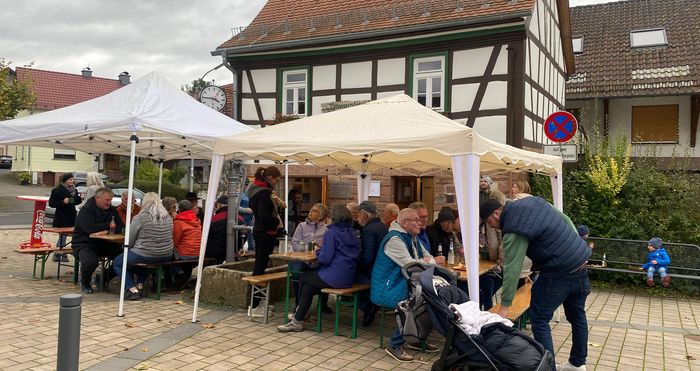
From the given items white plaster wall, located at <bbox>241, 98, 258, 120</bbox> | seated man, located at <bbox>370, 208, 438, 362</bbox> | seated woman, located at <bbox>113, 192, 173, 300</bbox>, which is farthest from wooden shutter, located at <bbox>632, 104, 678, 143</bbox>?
seated woman, located at <bbox>113, 192, 173, 300</bbox>

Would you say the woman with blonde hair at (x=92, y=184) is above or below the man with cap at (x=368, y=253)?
above

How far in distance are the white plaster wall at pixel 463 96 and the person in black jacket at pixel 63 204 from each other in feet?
26.6

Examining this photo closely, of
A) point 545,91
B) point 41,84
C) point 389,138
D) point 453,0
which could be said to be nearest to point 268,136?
point 389,138

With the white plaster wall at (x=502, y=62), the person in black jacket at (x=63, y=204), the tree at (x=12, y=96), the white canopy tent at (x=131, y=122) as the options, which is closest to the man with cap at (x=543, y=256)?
the white canopy tent at (x=131, y=122)

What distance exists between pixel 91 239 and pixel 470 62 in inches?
346

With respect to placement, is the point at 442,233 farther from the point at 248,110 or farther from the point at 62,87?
the point at 62,87

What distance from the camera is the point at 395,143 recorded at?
5.18m

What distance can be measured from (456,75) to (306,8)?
19.0ft

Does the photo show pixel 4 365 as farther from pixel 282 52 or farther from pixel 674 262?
pixel 282 52

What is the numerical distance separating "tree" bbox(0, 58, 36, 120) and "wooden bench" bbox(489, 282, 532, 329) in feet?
70.5

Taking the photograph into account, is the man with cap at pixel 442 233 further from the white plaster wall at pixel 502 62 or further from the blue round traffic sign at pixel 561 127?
the white plaster wall at pixel 502 62

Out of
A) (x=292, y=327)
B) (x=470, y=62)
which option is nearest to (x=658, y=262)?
(x=470, y=62)

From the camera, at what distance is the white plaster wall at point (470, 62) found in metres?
12.4

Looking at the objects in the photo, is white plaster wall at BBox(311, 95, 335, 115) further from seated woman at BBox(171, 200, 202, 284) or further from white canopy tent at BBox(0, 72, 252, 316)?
seated woman at BBox(171, 200, 202, 284)
